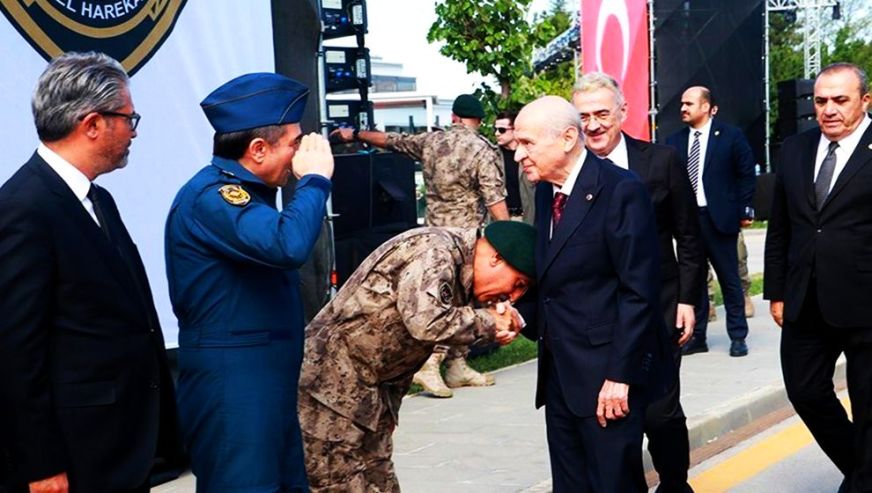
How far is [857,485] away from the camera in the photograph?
584cm

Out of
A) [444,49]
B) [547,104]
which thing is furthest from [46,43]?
[444,49]

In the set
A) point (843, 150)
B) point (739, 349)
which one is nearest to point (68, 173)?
point (843, 150)

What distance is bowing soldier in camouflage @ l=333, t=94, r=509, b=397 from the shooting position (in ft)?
31.4

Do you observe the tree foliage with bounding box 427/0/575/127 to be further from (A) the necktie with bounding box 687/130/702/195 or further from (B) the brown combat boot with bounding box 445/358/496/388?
(B) the brown combat boot with bounding box 445/358/496/388

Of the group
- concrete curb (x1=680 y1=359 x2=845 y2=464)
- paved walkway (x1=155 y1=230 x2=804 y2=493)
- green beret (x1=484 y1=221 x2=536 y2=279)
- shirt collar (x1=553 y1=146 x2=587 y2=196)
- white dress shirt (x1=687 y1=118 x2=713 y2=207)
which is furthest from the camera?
white dress shirt (x1=687 y1=118 x2=713 y2=207)

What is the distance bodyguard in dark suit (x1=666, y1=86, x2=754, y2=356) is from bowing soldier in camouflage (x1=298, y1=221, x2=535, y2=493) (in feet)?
21.7

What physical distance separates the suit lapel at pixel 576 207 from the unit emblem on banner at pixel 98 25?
8.56 ft

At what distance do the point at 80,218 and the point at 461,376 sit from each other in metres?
6.05

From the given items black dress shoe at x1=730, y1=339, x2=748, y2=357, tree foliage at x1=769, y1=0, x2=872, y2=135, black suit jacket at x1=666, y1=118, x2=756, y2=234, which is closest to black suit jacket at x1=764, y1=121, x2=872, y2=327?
black dress shoe at x1=730, y1=339, x2=748, y2=357

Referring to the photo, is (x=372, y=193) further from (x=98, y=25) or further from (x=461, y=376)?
(x=98, y=25)

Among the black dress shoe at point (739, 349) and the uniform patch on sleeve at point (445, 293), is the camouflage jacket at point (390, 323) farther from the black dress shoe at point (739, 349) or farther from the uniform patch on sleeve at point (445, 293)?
the black dress shoe at point (739, 349)

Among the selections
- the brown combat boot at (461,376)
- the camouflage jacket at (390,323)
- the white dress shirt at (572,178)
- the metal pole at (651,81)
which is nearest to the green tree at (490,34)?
the metal pole at (651,81)

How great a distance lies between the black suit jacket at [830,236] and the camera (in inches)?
235

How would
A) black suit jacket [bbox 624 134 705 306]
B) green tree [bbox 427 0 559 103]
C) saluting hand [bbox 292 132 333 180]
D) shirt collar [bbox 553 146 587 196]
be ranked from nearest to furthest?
saluting hand [bbox 292 132 333 180], shirt collar [bbox 553 146 587 196], black suit jacket [bbox 624 134 705 306], green tree [bbox 427 0 559 103]
